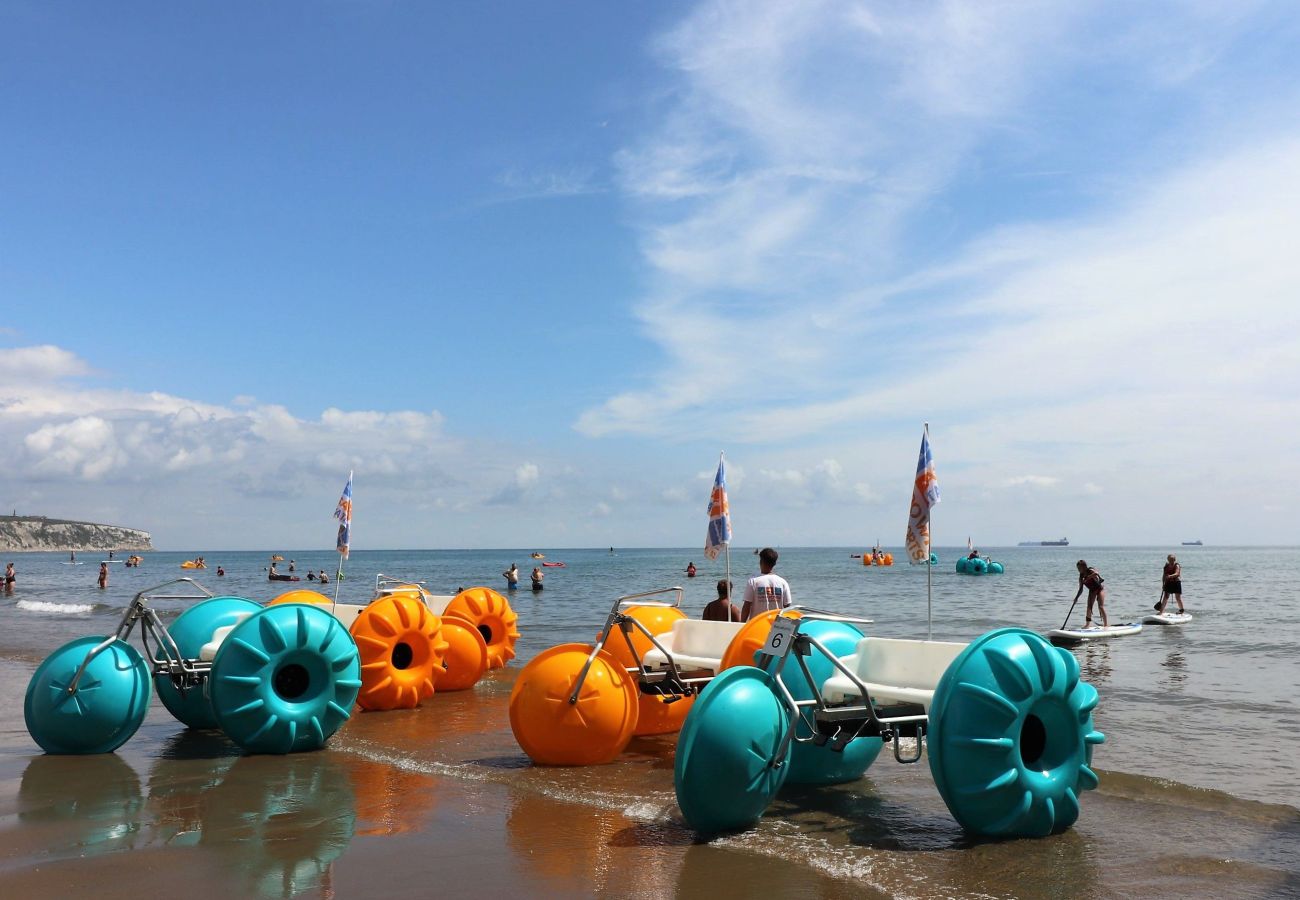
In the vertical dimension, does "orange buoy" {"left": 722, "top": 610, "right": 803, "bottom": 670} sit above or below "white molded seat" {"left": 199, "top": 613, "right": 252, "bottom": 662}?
above

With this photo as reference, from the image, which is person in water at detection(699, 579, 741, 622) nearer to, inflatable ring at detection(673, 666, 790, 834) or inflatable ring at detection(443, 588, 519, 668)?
inflatable ring at detection(443, 588, 519, 668)

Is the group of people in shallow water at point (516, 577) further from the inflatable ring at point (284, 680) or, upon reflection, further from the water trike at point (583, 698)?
the water trike at point (583, 698)

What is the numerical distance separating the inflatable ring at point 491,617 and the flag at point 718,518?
3421 mm

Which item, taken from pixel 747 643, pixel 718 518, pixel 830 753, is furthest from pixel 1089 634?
pixel 830 753

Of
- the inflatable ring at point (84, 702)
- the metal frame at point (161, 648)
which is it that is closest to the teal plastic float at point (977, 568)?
the metal frame at point (161, 648)

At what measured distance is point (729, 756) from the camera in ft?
19.8

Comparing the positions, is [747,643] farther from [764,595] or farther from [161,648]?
[161,648]

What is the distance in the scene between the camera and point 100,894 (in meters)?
5.08

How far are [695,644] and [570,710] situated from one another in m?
1.92

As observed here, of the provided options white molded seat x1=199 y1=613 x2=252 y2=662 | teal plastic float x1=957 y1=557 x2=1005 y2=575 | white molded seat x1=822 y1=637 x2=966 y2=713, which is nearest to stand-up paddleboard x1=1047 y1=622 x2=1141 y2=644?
white molded seat x1=822 y1=637 x2=966 y2=713

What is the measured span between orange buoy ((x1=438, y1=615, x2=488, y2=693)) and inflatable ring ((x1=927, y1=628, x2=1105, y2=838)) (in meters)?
8.46

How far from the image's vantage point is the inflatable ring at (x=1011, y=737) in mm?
5891

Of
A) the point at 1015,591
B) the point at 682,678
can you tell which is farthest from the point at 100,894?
the point at 1015,591

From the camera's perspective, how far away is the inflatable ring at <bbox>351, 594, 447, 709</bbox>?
11312 mm
